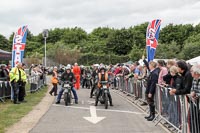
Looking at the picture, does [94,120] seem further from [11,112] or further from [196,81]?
[196,81]

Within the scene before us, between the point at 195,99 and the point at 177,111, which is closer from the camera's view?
the point at 195,99

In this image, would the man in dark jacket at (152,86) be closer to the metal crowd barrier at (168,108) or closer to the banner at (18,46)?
the metal crowd barrier at (168,108)

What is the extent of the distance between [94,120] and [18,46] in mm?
8602

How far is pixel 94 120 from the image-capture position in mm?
12406

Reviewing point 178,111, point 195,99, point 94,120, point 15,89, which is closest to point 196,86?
point 195,99

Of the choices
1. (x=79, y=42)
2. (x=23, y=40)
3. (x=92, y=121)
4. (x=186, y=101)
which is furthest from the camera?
(x=79, y=42)

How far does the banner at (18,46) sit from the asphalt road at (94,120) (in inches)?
164

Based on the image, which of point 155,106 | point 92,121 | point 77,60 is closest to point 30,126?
point 92,121

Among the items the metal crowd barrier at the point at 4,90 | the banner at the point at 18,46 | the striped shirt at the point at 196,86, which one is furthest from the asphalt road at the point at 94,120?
the banner at the point at 18,46

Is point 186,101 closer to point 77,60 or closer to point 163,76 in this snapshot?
point 163,76

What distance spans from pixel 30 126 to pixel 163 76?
4.33 meters

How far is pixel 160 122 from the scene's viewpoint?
11586mm

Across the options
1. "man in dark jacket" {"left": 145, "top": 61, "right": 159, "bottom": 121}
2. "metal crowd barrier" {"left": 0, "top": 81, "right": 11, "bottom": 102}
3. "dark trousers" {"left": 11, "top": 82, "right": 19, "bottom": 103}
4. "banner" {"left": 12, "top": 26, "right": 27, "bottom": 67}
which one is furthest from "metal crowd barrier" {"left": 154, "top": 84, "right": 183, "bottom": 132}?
"banner" {"left": 12, "top": 26, "right": 27, "bottom": 67}

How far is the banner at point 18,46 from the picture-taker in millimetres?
19094
